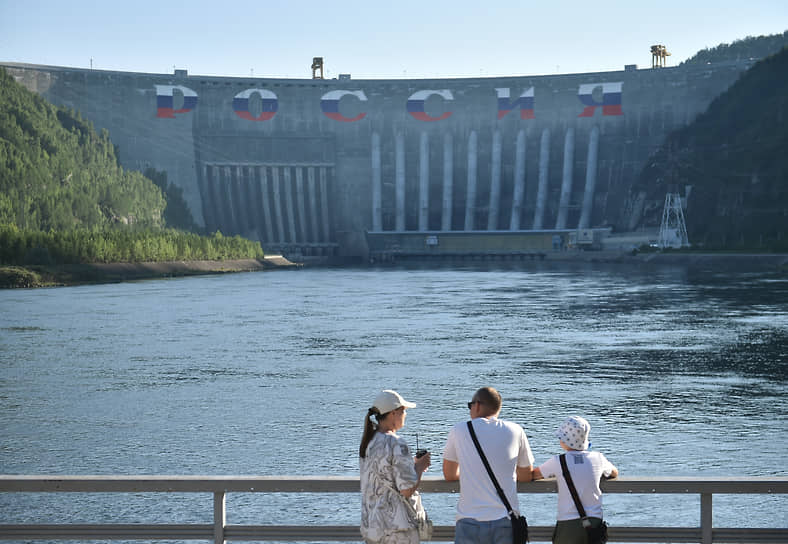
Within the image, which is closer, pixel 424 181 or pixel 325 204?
pixel 325 204

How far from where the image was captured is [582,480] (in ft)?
27.7

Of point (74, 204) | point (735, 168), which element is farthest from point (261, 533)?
point (735, 168)

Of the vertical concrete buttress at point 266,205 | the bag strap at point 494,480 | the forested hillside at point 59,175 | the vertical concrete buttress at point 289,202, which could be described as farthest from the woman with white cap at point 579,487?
the vertical concrete buttress at point 266,205

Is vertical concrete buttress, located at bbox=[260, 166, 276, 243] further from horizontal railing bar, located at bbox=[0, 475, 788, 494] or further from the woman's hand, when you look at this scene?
the woman's hand

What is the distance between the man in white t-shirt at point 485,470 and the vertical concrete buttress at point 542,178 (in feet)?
584

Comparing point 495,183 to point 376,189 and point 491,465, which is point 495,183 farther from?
point 491,465

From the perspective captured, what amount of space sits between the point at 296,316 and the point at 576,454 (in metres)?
53.1

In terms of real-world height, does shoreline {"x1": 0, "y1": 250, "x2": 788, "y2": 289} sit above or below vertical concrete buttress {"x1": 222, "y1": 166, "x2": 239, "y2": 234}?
below

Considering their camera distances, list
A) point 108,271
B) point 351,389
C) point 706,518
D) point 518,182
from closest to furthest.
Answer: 1. point 706,518
2. point 351,389
3. point 108,271
4. point 518,182

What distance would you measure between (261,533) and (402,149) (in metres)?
180

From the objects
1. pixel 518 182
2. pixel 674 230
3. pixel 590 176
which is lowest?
pixel 674 230

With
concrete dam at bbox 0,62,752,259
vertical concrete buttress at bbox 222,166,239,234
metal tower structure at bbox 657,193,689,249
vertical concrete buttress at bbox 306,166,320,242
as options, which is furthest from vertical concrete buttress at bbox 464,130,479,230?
vertical concrete buttress at bbox 222,166,239,234

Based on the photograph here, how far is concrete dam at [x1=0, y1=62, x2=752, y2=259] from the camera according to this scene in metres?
177

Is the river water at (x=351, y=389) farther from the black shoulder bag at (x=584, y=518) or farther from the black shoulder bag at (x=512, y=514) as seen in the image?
the black shoulder bag at (x=512, y=514)
